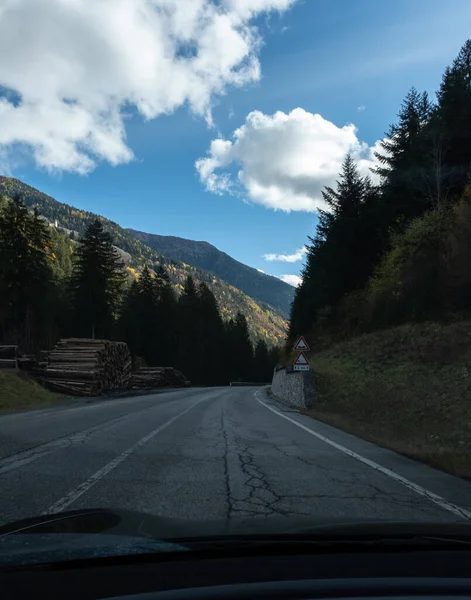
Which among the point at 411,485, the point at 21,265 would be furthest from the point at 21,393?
the point at 21,265

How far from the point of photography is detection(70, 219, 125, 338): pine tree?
5062cm

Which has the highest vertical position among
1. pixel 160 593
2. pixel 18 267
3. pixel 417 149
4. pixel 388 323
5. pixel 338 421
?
pixel 417 149

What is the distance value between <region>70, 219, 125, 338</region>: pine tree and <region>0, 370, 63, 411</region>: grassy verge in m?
26.9

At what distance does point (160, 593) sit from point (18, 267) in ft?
153

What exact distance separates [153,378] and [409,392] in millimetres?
31226

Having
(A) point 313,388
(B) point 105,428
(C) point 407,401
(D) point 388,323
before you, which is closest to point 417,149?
(D) point 388,323

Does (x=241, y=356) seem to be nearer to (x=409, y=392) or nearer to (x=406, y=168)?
(x=406, y=168)

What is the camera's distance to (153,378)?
4359 centimetres

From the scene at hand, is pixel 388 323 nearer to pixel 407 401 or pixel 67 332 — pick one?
pixel 407 401

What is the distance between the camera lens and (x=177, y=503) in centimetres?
504

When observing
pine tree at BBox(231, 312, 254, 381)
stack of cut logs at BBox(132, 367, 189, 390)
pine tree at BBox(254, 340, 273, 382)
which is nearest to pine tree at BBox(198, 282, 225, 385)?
pine tree at BBox(231, 312, 254, 381)

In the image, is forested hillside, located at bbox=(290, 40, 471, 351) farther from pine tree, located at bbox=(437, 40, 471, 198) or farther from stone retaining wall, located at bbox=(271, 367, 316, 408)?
stone retaining wall, located at bbox=(271, 367, 316, 408)

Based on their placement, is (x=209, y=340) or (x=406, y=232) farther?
(x=209, y=340)

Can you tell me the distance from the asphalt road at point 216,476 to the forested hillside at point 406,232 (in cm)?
1741
